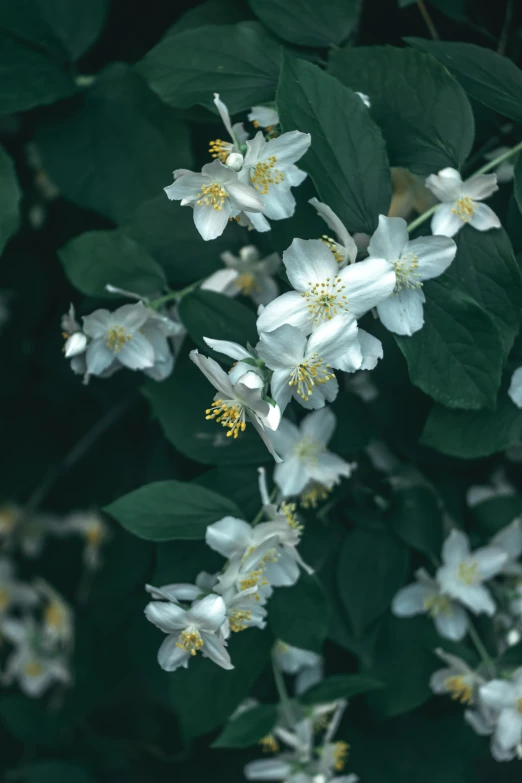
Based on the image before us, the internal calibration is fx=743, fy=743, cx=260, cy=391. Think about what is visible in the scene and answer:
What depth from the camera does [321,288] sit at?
69cm

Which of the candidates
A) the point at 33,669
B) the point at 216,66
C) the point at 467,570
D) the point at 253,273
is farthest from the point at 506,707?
the point at 33,669

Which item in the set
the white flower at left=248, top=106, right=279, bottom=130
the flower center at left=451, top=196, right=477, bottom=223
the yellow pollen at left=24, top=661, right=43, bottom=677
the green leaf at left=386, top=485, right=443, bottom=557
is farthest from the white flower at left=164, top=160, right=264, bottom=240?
the yellow pollen at left=24, top=661, right=43, bottom=677

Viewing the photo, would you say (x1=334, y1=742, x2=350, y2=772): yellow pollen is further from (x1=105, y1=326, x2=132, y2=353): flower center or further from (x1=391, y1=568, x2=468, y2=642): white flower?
(x1=105, y1=326, x2=132, y2=353): flower center

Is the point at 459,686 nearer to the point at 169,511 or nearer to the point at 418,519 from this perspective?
the point at 418,519

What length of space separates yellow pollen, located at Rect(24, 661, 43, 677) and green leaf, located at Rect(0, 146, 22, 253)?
1.02 m

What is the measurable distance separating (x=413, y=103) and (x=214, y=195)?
231mm

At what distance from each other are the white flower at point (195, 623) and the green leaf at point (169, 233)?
40 centimetres

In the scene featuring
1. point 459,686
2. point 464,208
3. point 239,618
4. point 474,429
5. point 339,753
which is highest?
point 464,208

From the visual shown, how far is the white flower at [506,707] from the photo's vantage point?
3.01 ft

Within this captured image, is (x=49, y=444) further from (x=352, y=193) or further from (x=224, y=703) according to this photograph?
(x=352, y=193)

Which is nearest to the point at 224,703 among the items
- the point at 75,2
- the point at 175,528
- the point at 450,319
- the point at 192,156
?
the point at 175,528

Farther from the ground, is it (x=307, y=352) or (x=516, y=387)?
(x=307, y=352)

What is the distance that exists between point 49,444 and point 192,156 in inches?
30.6

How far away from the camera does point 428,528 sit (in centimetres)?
97
